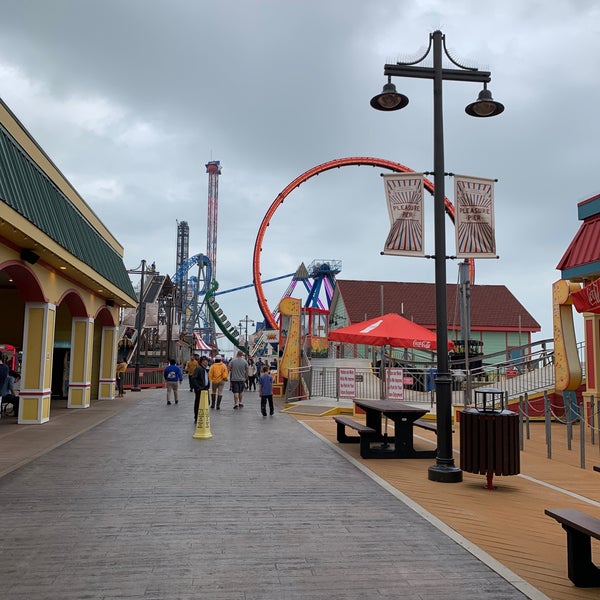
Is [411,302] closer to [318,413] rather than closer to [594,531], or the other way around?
[318,413]

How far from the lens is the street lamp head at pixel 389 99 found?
8.48 m

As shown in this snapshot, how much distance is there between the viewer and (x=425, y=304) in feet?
143

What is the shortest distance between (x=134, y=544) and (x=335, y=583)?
1792 mm

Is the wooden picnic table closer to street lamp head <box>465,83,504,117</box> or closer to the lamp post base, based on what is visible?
the lamp post base

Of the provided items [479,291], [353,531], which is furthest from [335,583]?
[479,291]

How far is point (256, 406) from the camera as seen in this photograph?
766 inches

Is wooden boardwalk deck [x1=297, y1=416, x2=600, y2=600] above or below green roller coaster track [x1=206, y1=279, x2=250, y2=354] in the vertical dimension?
below

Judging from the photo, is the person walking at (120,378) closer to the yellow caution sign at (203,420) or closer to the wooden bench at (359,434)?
the yellow caution sign at (203,420)

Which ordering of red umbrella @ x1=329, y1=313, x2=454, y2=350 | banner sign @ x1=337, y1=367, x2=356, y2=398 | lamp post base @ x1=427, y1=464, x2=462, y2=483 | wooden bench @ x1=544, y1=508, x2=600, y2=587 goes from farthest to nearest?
banner sign @ x1=337, y1=367, x2=356, y2=398
red umbrella @ x1=329, y1=313, x2=454, y2=350
lamp post base @ x1=427, y1=464, x2=462, y2=483
wooden bench @ x1=544, y1=508, x2=600, y2=587

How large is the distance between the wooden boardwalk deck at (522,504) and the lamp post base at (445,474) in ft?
0.30

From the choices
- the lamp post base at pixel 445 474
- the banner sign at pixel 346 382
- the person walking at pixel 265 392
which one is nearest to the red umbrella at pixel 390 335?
the banner sign at pixel 346 382

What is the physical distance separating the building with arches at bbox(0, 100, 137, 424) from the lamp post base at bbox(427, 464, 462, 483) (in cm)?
761

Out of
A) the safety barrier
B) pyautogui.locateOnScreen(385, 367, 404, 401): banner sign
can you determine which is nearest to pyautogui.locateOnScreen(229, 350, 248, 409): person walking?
pyautogui.locateOnScreen(385, 367, 404, 401): banner sign

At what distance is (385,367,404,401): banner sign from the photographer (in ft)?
55.5
